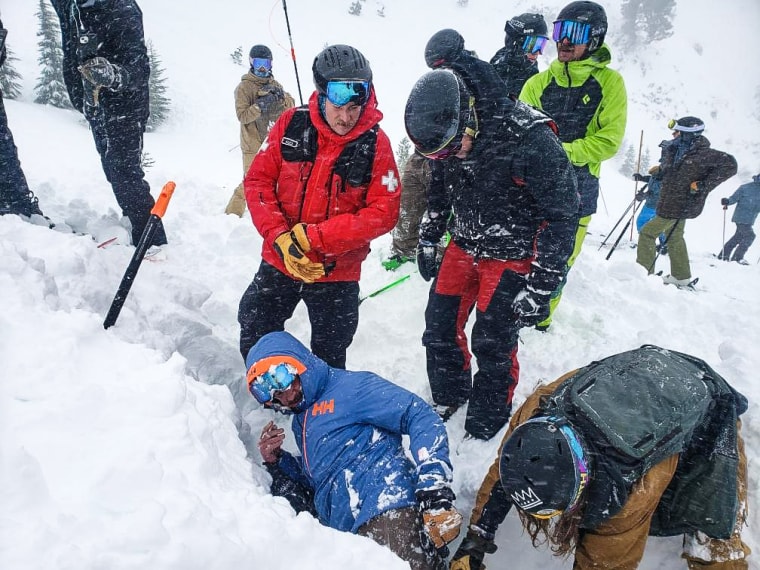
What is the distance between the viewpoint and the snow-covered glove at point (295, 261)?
254 cm

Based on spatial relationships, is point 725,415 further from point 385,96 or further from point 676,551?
point 385,96

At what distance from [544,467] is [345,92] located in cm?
197

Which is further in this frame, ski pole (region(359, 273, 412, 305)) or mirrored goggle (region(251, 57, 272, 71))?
mirrored goggle (region(251, 57, 272, 71))

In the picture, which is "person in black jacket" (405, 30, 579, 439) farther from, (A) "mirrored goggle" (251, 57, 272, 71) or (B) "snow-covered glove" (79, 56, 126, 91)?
(A) "mirrored goggle" (251, 57, 272, 71)

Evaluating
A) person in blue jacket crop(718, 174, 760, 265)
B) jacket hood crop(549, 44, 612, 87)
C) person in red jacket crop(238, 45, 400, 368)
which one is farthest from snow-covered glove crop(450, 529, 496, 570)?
person in blue jacket crop(718, 174, 760, 265)

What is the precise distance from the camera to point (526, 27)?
4258 mm

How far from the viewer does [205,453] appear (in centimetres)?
164

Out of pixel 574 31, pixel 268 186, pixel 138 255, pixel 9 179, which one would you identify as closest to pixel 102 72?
pixel 9 179

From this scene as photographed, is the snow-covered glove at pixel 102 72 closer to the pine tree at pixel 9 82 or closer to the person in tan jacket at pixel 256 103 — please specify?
the person in tan jacket at pixel 256 103

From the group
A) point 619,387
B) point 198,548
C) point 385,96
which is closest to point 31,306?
point 198,548

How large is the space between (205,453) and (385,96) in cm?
3148

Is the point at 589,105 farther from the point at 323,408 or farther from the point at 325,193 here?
the point at 323,408

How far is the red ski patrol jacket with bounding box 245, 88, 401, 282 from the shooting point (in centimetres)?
254

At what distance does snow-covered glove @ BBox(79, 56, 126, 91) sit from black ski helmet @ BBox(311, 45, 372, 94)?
5.91 feet
